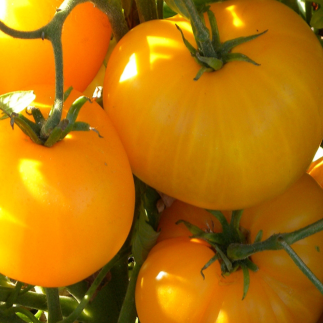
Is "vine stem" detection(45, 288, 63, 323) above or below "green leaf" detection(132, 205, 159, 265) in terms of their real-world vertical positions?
below

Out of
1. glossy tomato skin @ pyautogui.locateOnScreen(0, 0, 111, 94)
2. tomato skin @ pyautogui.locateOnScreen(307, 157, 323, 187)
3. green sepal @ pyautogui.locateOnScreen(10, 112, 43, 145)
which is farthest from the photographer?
tomato skin @ pyautogui.locateOnScreen(307, 157, 323, 187)

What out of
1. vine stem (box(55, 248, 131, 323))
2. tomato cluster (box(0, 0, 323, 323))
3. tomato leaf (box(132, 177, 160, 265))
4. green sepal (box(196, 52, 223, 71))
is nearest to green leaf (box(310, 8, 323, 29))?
tomato cluster (box(0, 0, 323, 323))

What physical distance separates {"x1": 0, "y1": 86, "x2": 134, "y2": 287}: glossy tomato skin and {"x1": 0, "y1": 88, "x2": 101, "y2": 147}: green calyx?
1cm

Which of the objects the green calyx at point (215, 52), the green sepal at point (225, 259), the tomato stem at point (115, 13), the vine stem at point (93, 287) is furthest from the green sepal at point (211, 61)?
the vine stem at point (93, 287)

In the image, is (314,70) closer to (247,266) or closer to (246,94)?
(246,94)

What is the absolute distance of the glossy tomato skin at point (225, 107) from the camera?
0.49m

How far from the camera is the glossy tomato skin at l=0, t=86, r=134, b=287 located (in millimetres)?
422

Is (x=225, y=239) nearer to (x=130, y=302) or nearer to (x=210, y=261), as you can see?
(x=210, y=261)

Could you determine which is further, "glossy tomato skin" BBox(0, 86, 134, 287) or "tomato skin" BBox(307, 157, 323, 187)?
"tomato skin" BBox(307, 157, 323, 187)

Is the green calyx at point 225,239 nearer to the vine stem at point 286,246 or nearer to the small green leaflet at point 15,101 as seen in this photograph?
the vine stem at point 286,246

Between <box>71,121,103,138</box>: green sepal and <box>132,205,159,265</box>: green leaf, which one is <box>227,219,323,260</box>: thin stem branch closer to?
<box>132,205,159,265</box>: green leaf

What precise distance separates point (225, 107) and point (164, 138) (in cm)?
7

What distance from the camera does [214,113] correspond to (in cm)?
49

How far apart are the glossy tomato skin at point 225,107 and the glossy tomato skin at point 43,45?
0.15 feet
